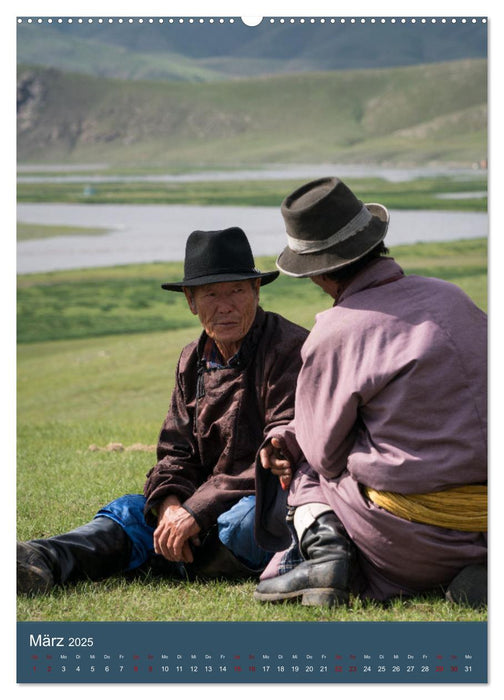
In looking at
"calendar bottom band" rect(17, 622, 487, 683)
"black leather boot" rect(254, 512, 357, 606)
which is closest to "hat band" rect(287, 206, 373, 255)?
"black leather boot" rect(254, 512, 357, 606)

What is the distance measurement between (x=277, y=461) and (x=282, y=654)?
88cm

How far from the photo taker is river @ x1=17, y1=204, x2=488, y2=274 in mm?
21953

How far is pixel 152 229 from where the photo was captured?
40.8 metres

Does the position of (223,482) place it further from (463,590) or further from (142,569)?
(463,590)

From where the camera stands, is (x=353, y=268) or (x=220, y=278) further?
(x=220, y=278)

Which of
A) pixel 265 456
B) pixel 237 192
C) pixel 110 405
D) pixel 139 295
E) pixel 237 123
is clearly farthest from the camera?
pixel 237 192

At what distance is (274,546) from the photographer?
14.3 ft

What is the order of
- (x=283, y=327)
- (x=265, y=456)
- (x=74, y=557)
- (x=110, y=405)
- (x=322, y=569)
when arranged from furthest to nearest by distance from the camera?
(x=110, y=405), (x=283, y=327), (x=74, y=557), (x=265, y=456), (x=322, y=569)

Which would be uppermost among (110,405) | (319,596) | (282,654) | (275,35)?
(275,35)

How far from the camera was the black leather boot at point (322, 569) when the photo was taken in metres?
3.94

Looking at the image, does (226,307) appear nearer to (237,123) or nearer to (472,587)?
(472,587)

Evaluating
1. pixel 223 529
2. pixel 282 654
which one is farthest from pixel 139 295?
pixel 282 654

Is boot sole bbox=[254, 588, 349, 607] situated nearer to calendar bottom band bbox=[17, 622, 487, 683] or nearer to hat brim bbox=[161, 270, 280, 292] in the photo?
calendar bottom band bbox=[17, 622, 487, 683]

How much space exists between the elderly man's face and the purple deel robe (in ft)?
2.13
